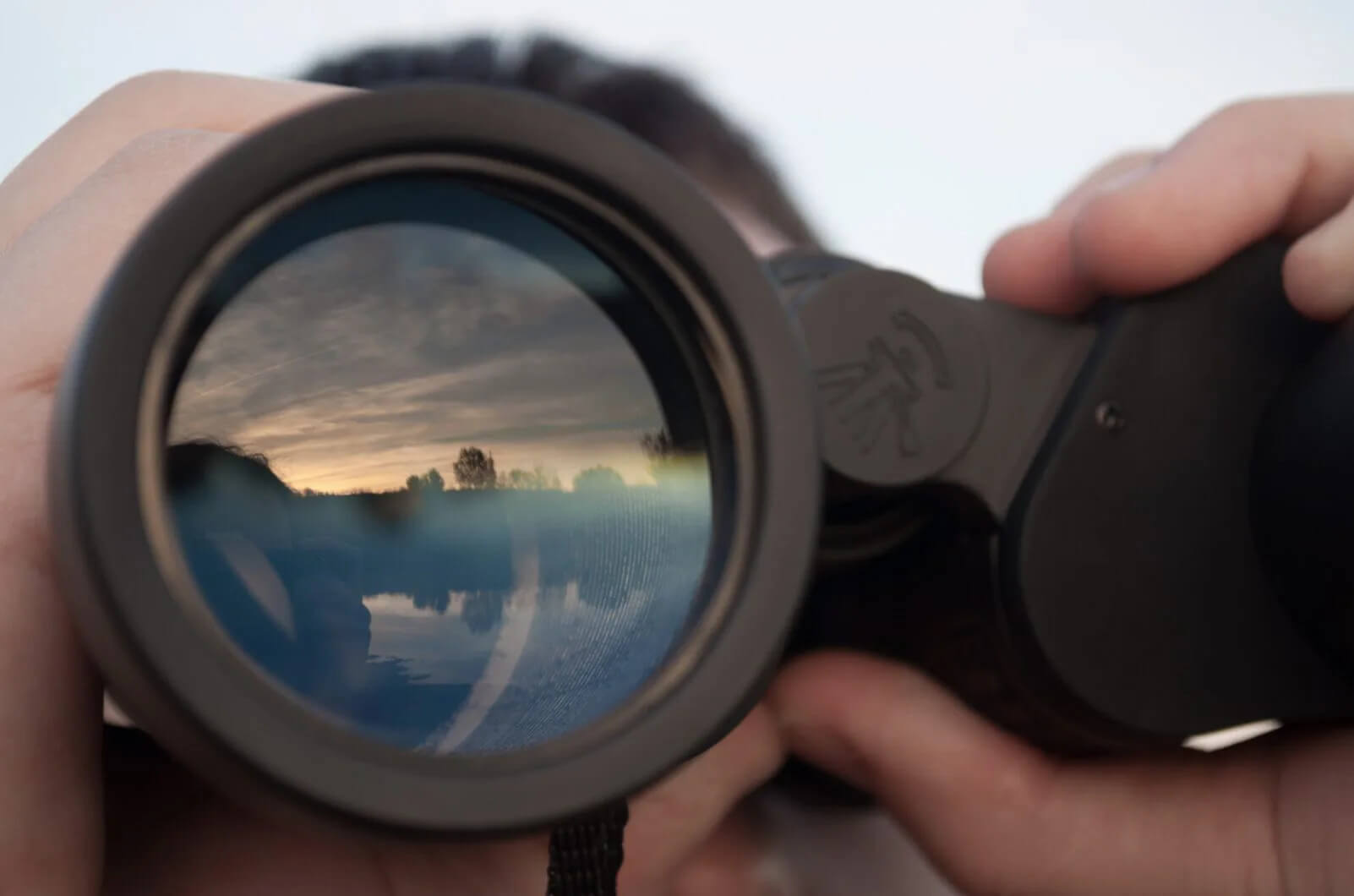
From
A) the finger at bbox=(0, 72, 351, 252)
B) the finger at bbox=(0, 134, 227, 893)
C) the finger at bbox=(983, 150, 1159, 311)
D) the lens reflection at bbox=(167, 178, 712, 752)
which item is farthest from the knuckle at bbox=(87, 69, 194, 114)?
the finger at bbox=(983, 150, 1159, 311)

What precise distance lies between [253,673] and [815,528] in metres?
0.19

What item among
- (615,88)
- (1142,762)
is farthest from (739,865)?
(615,88)

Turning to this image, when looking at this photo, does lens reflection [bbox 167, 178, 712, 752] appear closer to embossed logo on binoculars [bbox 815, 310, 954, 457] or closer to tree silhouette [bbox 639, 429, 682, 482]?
tree silhouette [bbox 639, 429, 682, 482]

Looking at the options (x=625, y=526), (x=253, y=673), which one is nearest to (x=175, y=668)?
Answer: (x=253, y=673)

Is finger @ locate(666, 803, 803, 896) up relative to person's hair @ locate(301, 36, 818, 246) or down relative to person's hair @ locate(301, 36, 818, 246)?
down

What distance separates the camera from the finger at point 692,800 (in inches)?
25.9

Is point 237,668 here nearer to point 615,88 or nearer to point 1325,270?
point 1325,270

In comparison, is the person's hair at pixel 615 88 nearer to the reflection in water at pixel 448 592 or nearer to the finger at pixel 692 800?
the finger at pixel 692 800

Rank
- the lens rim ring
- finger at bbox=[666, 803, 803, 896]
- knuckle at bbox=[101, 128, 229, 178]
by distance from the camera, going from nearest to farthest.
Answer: the lens rim ring → knuckle at bbox=[101, 128, 229, 178] → finger at bbox=[666, 803, 803, 896]

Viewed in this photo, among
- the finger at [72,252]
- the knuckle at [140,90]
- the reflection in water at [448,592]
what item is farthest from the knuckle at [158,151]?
the reflection in water at [448,592]

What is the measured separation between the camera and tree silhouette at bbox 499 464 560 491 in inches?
16.8

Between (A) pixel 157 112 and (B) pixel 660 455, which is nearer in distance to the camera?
(B) pixel 660 455

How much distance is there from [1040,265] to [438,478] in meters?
0.39

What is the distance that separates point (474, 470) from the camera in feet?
1.38
